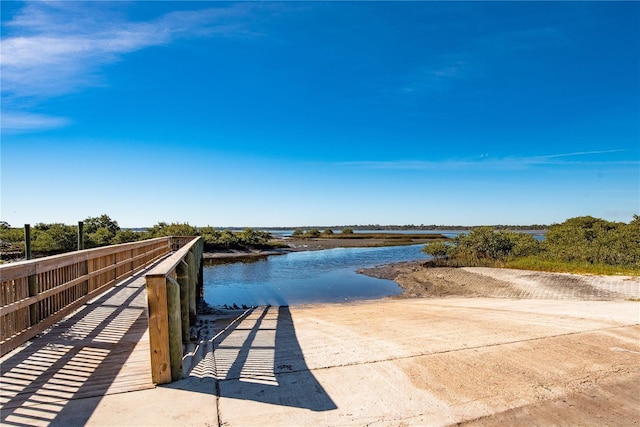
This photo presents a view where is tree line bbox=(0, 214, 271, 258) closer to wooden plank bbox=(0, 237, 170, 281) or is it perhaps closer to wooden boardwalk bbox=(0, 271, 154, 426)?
wooden plank bbox=(0, 237, 170, 281)

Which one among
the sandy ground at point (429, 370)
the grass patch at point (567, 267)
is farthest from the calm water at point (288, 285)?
the sandy ground at point (429, 370)

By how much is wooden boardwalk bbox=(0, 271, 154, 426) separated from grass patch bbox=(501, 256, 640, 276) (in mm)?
19700

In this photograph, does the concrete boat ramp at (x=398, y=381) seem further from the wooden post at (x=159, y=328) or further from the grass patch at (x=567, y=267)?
the grass patch at (x=567, y=267)

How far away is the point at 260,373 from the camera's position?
4.39m

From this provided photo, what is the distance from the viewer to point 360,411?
352 centimetres

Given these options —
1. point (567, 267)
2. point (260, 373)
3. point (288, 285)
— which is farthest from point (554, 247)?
point (260, 373)

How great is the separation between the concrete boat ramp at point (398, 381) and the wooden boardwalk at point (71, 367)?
0.22m

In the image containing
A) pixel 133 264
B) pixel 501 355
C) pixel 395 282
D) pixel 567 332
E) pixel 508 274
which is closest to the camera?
pixel 501 355

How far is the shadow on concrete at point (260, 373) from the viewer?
372cm

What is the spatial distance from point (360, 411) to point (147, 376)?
2.23 meters

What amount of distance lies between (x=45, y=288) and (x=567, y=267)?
Result: 22685mm

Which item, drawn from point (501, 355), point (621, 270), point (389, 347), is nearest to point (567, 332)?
point (501, 355)

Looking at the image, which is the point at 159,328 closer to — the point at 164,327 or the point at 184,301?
the point at 164,327

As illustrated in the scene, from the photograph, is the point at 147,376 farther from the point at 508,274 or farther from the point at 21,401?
the point at 508,274
